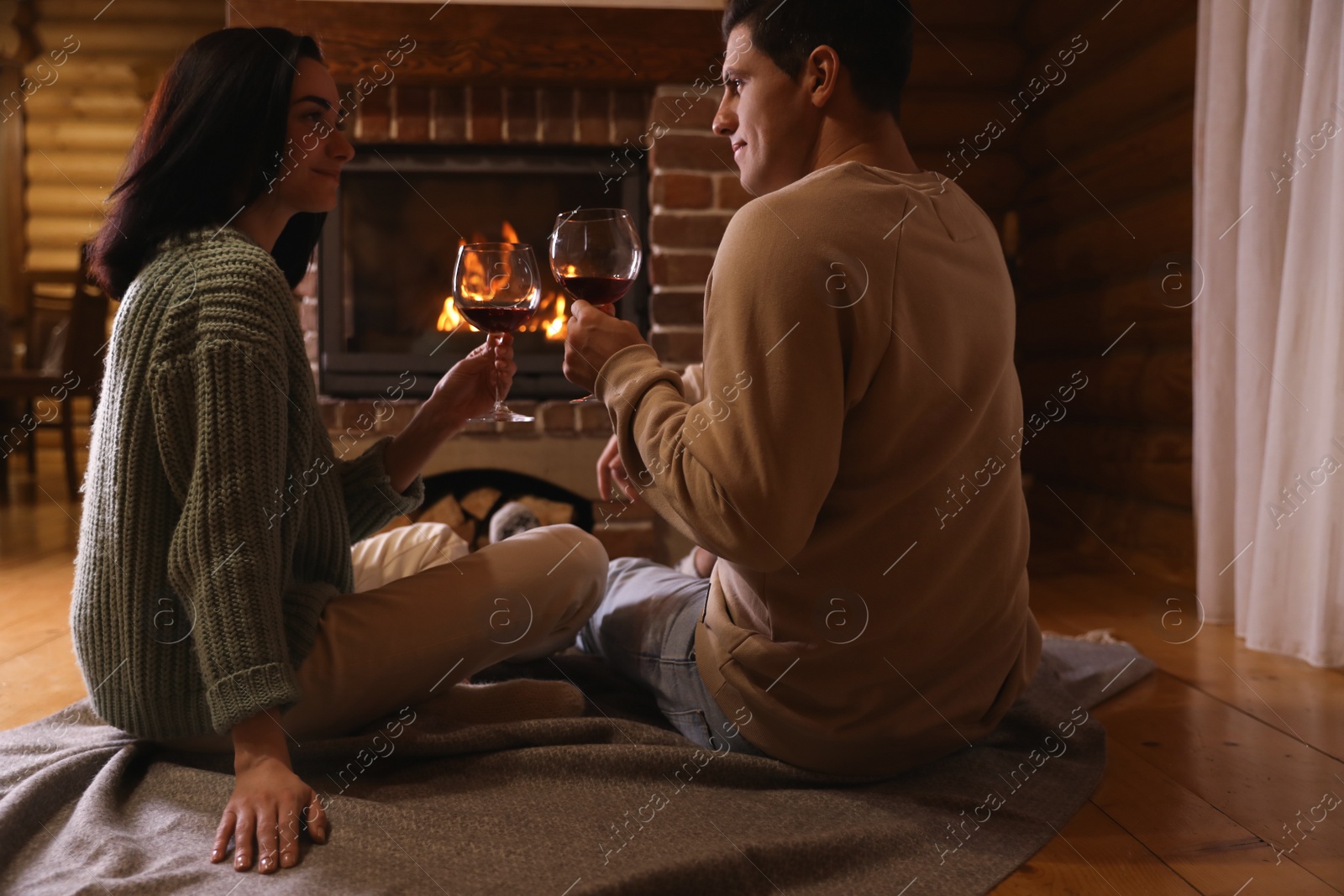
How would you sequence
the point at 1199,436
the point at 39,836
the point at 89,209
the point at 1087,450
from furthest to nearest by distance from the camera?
the point at 89,209
the point at 1087,450
the point at 1199,436
the point at 39,836

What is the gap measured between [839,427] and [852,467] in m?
0.08

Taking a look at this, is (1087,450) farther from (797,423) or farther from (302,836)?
(302,836)

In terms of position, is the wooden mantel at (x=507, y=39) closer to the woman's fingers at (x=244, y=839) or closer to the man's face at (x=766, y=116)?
the man's face at (x=766, y=116)

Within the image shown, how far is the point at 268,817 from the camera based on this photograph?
0.97 m

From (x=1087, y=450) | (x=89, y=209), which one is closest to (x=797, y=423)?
(x=1087, y=450)

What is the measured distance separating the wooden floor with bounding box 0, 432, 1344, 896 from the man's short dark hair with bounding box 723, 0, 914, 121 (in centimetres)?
81

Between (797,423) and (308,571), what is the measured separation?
0.63 meters

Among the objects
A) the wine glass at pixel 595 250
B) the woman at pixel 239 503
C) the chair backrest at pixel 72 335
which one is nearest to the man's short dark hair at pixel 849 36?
A: the wine glass at pixel 595 250

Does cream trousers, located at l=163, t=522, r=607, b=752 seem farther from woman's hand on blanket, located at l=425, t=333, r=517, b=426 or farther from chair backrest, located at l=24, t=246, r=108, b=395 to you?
chair backrest, located at l=24, t=246, r=108, b=395

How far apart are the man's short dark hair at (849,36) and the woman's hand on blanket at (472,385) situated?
486 mm

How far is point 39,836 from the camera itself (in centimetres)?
104

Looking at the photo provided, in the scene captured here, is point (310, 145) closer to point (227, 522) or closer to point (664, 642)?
point (227, 522)

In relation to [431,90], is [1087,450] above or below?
below

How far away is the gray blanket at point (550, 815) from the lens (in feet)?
3.12
